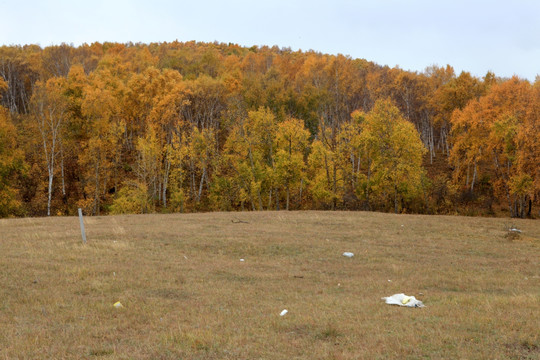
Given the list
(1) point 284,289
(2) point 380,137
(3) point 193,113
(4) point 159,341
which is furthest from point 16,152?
(4) point 159,341

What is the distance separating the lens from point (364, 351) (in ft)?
26.5

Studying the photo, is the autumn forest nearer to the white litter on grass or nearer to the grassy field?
the grassy field

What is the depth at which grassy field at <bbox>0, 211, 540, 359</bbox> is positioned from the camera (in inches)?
333

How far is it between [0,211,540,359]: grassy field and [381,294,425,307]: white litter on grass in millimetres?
462

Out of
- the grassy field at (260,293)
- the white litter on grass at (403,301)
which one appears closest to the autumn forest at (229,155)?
the grassy field at (260,293)

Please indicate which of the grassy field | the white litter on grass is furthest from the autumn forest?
the white litter on grass

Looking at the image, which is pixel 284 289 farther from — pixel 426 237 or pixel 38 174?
pixel 38 174

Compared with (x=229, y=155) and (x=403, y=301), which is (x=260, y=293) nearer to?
(x=403, y=301)

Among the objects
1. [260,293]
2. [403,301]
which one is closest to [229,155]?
[260,293]

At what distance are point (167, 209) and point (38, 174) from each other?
18.7 meters

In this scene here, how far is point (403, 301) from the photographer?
12844mm

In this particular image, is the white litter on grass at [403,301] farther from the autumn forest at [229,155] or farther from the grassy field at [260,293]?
the autumn forest at [229,155]

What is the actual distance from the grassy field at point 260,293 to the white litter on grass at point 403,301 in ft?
1.52

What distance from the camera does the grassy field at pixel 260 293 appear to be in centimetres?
846
